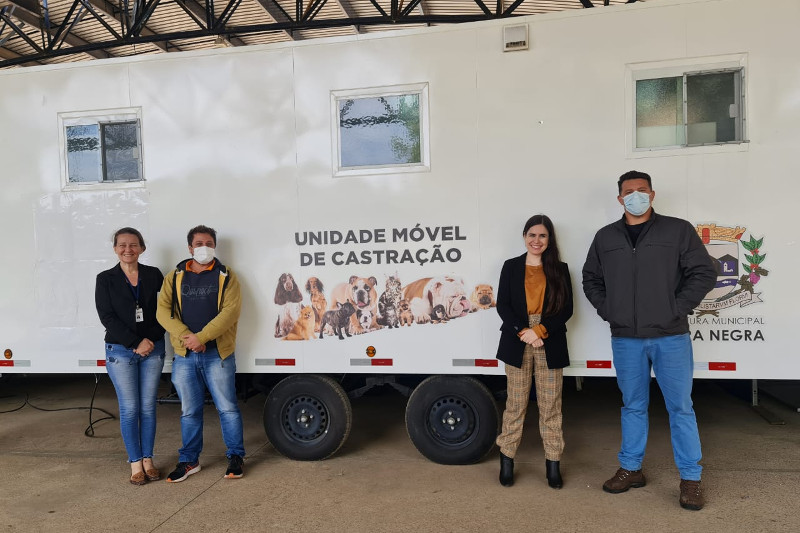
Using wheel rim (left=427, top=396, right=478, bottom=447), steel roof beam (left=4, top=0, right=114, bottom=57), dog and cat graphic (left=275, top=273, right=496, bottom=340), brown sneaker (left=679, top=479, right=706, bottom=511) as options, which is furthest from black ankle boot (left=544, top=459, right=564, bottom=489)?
steel roof beam (left=4, top=0, right=114, bottom=57)

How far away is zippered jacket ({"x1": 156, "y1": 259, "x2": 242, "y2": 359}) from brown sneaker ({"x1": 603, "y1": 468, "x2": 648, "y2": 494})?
279 centimetres

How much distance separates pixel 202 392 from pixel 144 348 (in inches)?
21.2

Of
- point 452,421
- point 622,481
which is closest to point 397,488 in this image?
point 452,421

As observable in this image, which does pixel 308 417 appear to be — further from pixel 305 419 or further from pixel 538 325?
pixel 538 325

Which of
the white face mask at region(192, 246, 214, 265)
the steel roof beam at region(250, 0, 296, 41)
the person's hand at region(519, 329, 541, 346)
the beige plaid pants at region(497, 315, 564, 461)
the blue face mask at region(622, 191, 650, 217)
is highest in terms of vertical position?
the steel roof beam at region(250, 0, 296, 41)

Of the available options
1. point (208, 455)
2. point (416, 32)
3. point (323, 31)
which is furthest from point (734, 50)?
point (323, 31)

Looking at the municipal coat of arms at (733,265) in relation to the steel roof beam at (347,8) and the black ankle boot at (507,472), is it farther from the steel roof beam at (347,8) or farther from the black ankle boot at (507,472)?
the steel roof beam at (347,8)

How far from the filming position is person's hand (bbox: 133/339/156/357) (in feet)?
13.0

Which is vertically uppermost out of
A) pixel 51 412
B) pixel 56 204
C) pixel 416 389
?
pixel 56 204

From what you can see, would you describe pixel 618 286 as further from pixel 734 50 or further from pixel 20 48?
pixel 20 48

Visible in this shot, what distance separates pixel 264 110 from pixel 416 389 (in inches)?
94.6

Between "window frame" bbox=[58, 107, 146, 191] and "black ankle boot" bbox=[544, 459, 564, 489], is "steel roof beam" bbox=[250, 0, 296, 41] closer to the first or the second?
"window frame" bbox=[58, 107, 146, 191]

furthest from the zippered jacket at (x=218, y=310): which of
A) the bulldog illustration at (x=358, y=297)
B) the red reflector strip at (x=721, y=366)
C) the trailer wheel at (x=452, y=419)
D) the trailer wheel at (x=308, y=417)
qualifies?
the red reflector strip at (x=721, y=366)

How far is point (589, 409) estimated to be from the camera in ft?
18.8
